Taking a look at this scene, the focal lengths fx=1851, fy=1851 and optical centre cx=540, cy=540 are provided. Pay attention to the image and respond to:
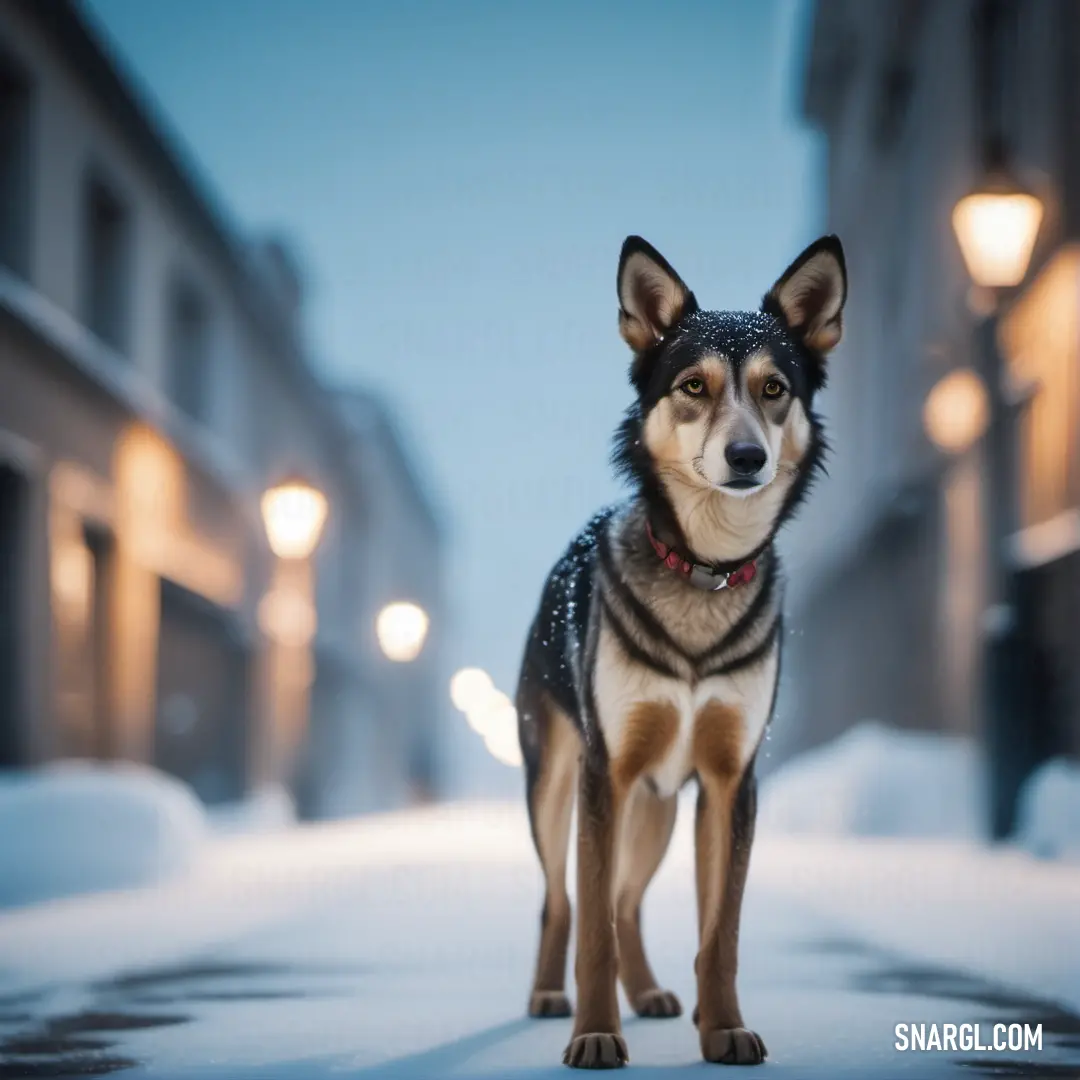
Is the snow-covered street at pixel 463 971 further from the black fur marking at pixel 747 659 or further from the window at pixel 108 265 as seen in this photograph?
the window at pixel 108 265

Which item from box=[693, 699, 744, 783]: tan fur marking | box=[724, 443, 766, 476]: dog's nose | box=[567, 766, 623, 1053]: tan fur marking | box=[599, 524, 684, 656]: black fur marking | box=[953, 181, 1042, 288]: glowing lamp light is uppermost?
box=[953, 181, 1042, 288]: glowing lamp light

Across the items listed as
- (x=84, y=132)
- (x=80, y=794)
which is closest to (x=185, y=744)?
(x=84, y=132)

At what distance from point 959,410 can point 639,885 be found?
52.0ft

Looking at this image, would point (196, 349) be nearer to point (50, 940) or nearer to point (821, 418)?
point (50, 940)

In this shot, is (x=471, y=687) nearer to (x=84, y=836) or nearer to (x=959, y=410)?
(x=959, y=410)

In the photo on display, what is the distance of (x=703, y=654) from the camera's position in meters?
5.80

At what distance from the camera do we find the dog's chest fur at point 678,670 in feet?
19.0

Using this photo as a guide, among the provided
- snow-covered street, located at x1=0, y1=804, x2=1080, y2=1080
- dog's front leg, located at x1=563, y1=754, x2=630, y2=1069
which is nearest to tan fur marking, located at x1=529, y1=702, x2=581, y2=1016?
snow-covered street, located at x1=0, y1=804, x2=1080, y2=1080

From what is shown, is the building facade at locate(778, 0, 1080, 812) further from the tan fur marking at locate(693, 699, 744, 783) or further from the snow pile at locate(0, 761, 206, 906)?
the tan fur marking at locate(693, 699, 744, 783)

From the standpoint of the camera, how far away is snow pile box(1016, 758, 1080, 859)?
14055 mm

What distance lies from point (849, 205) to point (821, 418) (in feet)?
103

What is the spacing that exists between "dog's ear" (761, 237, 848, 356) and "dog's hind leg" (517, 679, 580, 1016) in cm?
166

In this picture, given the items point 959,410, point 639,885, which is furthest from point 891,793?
point 639,885

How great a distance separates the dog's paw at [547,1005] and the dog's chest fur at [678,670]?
123 centimetres
